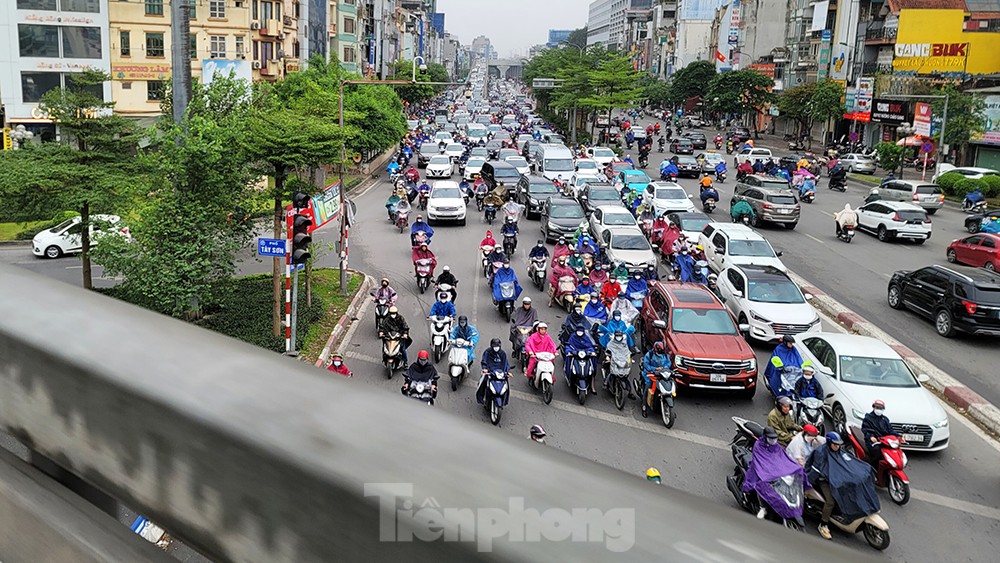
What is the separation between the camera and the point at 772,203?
30.9m

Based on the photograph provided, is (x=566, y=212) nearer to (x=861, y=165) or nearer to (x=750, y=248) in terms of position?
(x=750, y=248)

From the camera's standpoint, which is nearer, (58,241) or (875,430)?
(875,430)

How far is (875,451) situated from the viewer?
11.5m

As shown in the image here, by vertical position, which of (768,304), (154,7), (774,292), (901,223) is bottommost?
(768,304)

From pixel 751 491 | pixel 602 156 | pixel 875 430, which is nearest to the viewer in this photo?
pixel 751 491

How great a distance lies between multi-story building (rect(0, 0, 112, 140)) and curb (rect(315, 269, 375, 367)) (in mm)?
24770

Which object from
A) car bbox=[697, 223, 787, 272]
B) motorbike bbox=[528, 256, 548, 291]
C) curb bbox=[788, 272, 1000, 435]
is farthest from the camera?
motorbike bbox=[528, 256, 548, 291]

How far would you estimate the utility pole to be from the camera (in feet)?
52.5

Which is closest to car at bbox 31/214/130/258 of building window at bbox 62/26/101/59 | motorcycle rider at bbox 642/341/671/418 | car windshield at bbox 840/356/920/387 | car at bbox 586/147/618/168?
building window at bbox 62/26/101/59

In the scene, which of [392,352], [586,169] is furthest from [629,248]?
[586,169]

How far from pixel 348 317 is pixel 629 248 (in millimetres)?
8208

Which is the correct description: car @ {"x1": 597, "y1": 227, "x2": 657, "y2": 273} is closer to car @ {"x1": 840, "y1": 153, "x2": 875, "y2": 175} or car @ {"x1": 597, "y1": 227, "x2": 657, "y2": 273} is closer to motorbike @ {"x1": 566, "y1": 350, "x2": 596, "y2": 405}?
motorbike @ {"x1": 566, "y1": 350, "x2": 596, "y2": 405}

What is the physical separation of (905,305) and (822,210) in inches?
698

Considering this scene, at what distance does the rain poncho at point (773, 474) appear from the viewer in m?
9.89
